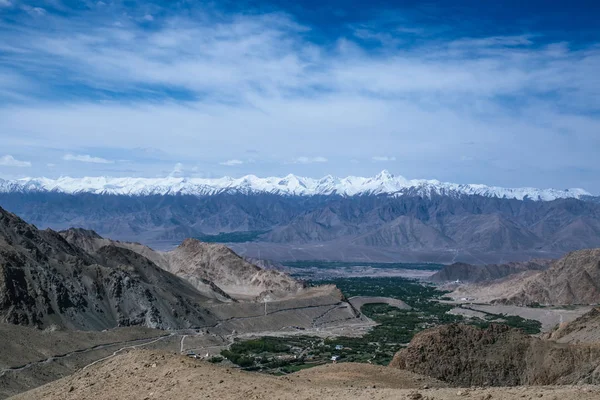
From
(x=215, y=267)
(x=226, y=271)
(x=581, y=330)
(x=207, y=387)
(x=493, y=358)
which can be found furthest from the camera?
(x=215, y=267)

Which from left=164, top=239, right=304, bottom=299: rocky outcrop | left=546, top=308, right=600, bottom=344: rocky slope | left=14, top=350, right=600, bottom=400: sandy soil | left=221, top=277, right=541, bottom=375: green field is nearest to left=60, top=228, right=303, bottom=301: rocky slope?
left=164, top=239, right=304, bottom=299: rocky outcrop

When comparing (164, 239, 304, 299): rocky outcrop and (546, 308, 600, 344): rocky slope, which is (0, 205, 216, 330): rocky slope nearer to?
(164, 239, 304, 299): rocky outcrop

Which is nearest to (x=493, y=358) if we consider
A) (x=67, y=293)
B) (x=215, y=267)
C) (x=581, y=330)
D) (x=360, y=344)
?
(x=581, y=330)

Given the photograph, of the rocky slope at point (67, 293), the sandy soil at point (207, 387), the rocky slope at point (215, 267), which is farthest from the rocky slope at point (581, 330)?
the rocky slope at point (215, 267)

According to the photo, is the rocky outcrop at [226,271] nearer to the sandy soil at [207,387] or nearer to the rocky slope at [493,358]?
the rocky slope at [493,358]

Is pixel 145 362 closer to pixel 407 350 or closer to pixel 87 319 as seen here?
pixel 407 350

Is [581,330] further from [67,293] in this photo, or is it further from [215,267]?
[215,267]

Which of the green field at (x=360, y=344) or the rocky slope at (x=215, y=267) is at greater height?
the rocky slope at (x=215, y=267)
